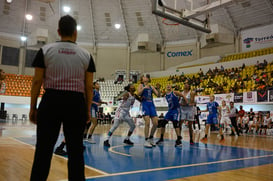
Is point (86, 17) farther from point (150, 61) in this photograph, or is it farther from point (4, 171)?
point (4, 171)

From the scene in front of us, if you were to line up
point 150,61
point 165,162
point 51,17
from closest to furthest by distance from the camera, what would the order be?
point 165,162 < point 51,17 < point 150,61

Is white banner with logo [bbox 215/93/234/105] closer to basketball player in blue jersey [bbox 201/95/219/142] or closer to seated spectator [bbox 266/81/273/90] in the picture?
seated spectator [bbox 266/81/273/90]

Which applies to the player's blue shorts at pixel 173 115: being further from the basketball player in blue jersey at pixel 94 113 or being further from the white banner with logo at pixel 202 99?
the white banner with logo at pixel 202 99

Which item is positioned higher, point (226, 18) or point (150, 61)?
point (226, 18)

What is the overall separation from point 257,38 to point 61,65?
2398cm

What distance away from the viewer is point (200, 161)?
16.1 feet

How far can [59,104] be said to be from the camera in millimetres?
2053

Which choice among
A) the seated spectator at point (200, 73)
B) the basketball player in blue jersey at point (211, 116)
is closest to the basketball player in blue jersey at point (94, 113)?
the basketball player in blue jersey at point (211, 116)

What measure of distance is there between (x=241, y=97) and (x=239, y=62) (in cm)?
612

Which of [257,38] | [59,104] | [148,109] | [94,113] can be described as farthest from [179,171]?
[257,38]

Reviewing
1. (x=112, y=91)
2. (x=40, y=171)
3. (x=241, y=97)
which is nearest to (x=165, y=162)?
(x=40, y=171)

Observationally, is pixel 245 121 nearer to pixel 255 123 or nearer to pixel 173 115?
pixel 255 123

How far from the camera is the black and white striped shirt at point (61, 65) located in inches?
83.0

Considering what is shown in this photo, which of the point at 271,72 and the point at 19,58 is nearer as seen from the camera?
the point at 271,72
